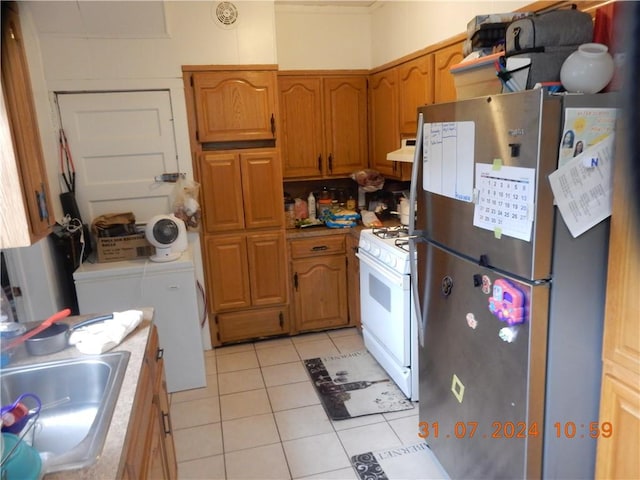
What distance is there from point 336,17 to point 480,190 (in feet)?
8.65

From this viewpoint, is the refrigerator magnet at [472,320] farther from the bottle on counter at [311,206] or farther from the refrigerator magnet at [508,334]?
the bottle on counter at [311,206]

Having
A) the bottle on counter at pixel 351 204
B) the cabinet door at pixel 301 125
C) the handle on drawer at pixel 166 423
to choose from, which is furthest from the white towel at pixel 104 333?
the bottle on counter at pixel 351 204

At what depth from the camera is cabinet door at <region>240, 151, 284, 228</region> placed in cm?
328

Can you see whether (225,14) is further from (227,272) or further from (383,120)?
(227,272)

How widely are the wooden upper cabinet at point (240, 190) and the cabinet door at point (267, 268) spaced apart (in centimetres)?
11

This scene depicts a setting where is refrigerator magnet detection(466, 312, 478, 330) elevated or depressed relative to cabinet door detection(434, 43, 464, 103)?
depressed

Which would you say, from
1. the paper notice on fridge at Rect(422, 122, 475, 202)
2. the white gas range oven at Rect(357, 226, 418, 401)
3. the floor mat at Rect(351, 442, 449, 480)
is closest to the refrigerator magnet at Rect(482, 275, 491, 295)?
the paper notice on fridge at Rect(422, 122, 475, 202)

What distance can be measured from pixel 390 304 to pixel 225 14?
2.13m

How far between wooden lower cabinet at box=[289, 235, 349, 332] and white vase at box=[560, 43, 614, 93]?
7.42 feet

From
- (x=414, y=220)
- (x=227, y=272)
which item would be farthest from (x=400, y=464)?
(x=227, y=272)

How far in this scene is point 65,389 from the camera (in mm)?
1493

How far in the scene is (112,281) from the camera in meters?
2.75

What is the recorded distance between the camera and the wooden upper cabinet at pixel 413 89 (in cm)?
274

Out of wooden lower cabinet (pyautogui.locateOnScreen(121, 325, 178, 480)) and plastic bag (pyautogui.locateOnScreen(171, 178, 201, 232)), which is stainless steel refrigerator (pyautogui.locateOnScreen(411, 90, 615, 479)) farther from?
plastic bag (pyautogui.locateOnScreen(171, 178, 201, 232))
